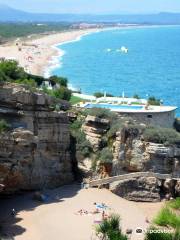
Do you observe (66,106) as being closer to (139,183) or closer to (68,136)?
(68,136)

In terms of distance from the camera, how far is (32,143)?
24.8 m

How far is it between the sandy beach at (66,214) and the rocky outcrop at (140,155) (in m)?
1.77

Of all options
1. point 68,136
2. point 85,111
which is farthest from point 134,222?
point 85,111

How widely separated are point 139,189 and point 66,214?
481cm

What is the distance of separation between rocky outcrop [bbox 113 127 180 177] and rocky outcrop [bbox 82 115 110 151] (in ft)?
3.42

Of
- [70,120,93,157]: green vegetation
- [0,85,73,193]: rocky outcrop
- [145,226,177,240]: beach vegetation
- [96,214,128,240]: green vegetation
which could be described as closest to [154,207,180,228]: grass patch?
[96,214,128,240]: green vegetation

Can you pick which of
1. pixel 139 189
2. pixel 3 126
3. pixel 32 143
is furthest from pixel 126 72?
pixel 3 126

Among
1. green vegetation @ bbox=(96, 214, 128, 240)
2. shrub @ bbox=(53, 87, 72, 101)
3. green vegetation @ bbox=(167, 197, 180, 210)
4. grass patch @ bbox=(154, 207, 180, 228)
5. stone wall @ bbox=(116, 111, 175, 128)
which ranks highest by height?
shrub @ bbox=(53, 87, 72, 101)

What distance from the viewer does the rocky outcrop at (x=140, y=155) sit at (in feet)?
88.4

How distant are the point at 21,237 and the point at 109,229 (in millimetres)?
5061

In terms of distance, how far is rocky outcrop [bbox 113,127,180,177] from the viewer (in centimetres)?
2694

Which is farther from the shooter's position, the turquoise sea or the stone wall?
the turquoise sea

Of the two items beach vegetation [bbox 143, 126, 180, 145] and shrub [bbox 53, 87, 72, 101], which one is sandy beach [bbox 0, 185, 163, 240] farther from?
shrub [bbox 53, 87, 72, 101]

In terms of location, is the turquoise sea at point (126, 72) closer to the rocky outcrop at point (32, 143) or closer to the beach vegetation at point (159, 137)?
the beach vegetation at point (159, 137)
